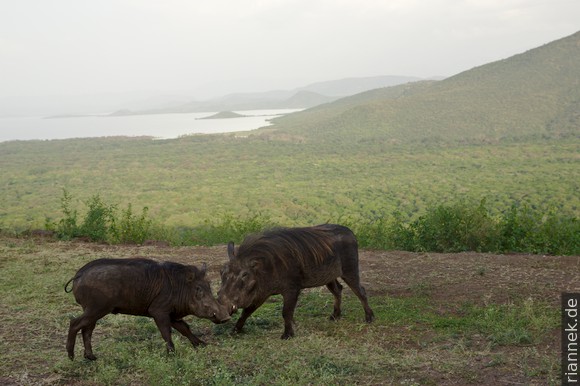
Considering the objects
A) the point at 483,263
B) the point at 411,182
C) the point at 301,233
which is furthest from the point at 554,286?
the point at 411,182

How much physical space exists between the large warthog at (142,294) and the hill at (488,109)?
67.4 meters

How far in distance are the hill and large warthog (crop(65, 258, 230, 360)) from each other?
221 feet

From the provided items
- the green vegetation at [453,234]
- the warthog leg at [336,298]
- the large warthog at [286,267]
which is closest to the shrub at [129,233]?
the green vegetation at [453,234]

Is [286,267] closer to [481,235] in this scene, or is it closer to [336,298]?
[336,298]

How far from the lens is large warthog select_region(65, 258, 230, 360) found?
6531 mm

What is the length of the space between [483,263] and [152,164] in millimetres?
55111

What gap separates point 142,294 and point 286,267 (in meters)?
1.91

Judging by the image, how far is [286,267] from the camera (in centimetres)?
754

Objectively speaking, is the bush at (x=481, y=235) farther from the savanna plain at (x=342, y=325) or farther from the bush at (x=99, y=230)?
the bush at (x=99, y=230)

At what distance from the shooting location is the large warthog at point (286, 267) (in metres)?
7.26

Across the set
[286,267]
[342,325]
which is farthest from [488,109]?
[286,267]

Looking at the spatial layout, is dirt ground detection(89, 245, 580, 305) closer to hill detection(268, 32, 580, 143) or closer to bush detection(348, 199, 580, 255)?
bush detection(348, 199, 580, 255)

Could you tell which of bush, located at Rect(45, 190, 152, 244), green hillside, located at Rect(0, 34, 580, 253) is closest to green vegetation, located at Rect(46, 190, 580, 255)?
bush, located at Rect(45, 190, 152, 244)

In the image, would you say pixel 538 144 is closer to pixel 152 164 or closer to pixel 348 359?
pixel 152 164
